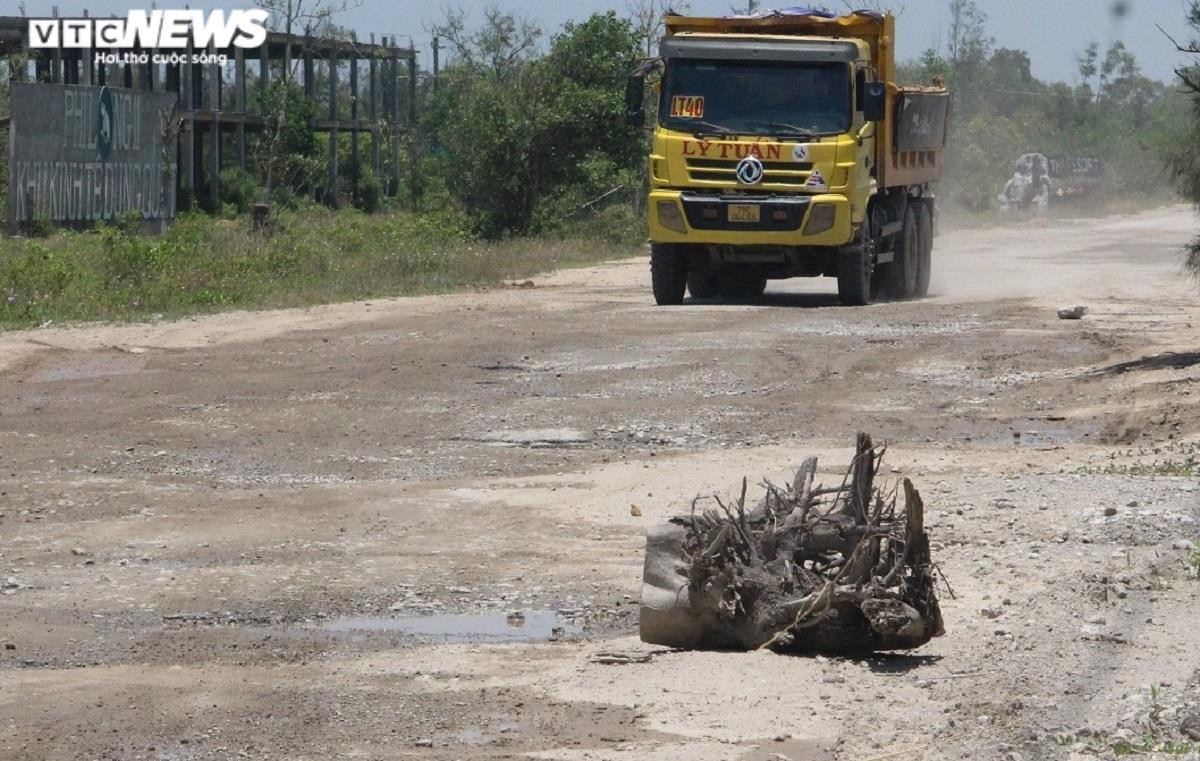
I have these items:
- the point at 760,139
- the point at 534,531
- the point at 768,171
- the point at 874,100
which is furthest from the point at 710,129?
the point at 534,531

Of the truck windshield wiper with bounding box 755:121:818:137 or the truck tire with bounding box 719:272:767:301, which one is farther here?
the truck tire with bounding box 719:272:767:301

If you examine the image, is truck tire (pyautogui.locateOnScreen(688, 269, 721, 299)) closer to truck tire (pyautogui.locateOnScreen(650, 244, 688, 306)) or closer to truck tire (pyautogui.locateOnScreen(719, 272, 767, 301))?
truck tire (pyautogui.locateOnScreen(719, 272, 767, 301))

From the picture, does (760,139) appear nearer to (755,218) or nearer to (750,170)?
(750,170)

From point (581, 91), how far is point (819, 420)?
74.7ft

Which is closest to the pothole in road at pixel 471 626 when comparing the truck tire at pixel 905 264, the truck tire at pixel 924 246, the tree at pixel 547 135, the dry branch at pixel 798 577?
the dry branch at pixel 798 577

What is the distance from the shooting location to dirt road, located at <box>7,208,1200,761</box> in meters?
5.92

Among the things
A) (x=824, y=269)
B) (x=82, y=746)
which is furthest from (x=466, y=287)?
(x=82, y=746)

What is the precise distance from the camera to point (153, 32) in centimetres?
4391

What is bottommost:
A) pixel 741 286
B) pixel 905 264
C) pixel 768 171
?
pixel 741 286

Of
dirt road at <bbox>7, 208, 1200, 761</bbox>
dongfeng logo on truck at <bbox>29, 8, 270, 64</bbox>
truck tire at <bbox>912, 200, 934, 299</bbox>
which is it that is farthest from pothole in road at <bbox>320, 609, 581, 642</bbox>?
dongfeng logo on truck at <bbox>29, 8, 270, 64</bbox>

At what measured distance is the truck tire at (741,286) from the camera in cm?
2288

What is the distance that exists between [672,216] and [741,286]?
12.2 feet

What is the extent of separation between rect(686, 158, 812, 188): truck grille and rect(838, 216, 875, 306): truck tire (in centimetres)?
113

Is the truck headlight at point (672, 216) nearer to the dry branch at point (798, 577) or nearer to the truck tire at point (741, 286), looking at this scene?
the truck tire at point (741, 286)
